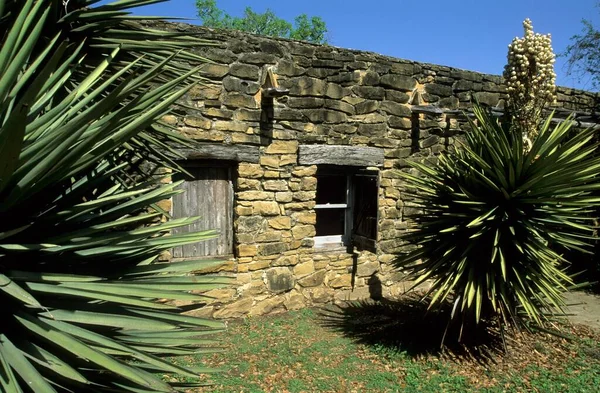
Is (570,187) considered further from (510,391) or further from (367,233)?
(367,233)

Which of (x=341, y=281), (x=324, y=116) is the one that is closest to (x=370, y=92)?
(x=324, y=116)

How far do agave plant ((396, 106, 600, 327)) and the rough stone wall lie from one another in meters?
0.80

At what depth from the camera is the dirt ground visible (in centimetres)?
657

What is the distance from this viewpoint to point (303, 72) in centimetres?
644

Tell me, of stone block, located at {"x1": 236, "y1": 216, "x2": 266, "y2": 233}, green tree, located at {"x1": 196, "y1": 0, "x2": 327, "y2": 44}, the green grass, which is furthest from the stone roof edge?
green tree, located at {"x1": 196, "y1": 0, "x2": 327, "y2": 44}

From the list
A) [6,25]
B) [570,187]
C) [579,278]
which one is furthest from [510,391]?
[579,278]

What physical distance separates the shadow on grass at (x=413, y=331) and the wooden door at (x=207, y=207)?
170 cm

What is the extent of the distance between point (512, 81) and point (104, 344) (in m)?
4.44

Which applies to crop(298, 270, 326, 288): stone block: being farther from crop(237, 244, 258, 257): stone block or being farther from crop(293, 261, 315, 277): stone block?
crop(237, 244, 258, 257): stone block

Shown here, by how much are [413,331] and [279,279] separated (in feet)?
6.06

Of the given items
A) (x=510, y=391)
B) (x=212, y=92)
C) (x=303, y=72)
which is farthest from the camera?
(x=303, y=72)

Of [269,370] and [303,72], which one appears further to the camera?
[303,72]

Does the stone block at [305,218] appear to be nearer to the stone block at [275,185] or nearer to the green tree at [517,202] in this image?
the stone block at [275,185]

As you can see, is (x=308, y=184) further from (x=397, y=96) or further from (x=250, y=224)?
(x=397, y=96)
